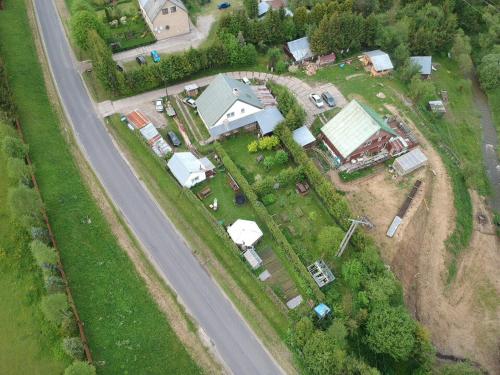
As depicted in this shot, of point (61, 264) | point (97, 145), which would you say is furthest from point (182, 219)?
Answer: point (97, 145)

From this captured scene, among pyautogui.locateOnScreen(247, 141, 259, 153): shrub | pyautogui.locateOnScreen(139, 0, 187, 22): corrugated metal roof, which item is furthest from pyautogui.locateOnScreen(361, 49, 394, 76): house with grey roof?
pyautogui.locateOnScreen(139, 0, 187, 22): corrugated metal roof

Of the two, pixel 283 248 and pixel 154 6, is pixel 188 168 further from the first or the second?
pixel 154 6

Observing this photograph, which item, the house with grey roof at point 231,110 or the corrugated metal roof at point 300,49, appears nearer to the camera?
the house with grey roof at point 231,110

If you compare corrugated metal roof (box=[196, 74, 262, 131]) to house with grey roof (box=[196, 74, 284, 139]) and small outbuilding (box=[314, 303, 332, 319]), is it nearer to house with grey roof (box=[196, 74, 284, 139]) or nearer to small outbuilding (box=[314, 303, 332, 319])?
house with grey roof (box=[196, 74, 284, 139])

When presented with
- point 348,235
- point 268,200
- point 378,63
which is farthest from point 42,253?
point 378,63

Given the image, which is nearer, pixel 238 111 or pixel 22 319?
pixel 22 319

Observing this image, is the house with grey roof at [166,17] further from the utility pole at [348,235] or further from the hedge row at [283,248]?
the utility pole at [348,235]

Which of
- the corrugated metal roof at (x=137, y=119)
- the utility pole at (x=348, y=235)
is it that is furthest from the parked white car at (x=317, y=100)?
the corrugated metal roof at (x=137, y=119)
